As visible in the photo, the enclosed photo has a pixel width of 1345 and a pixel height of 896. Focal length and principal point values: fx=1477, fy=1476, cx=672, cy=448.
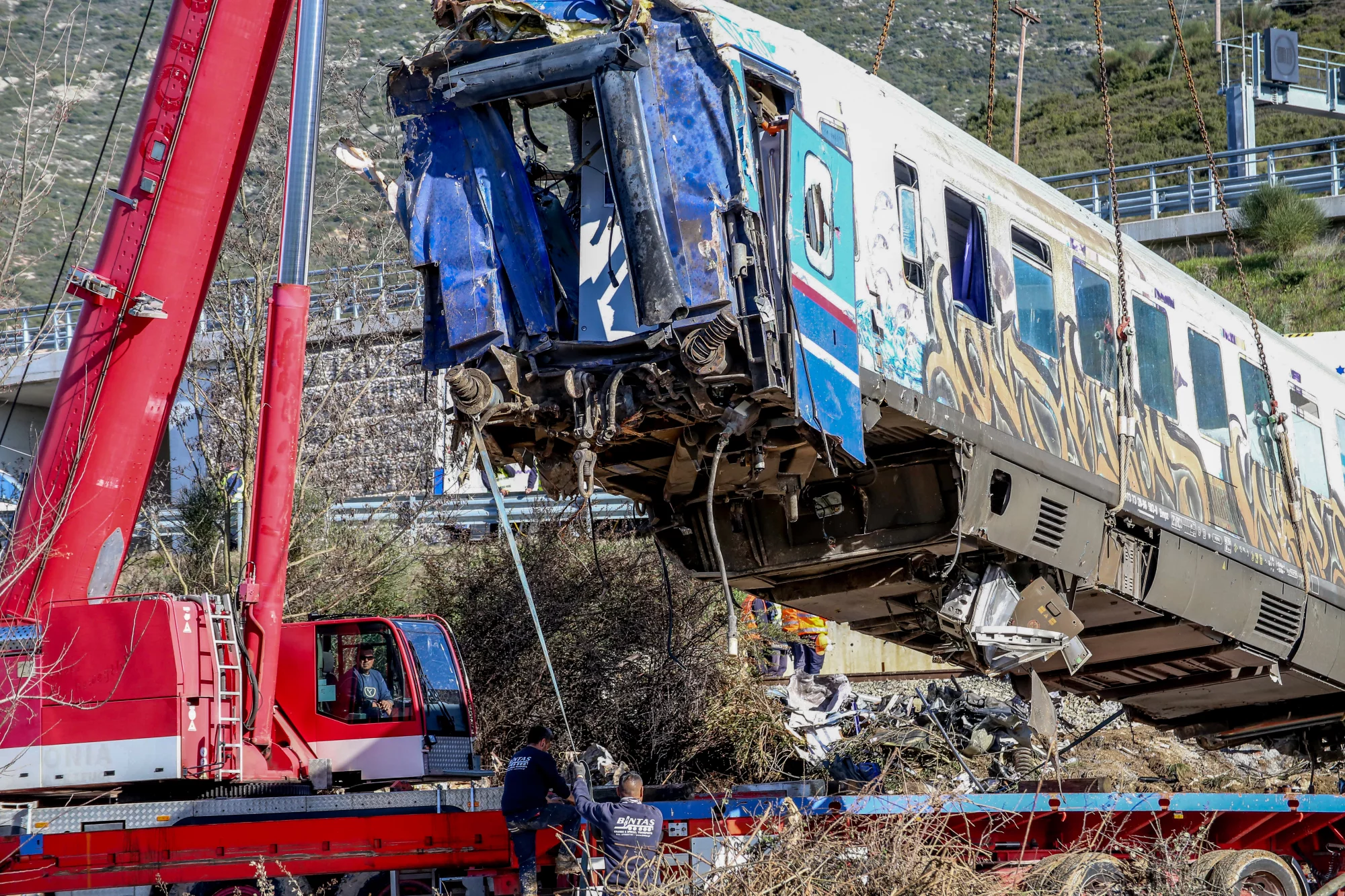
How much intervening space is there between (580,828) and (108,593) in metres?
3.67

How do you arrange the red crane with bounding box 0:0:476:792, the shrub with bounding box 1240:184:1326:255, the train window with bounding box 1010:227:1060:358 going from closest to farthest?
the train window with bounding box 1010:227:1060:358, the red crane with bounding box 0:0:476:792, the shrub with bounding box 1240:184:1326:255

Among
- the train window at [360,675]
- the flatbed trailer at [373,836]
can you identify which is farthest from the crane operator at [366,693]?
the flatbed trailer at [373,836]

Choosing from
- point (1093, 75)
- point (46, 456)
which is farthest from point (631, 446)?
point (1093, 75)

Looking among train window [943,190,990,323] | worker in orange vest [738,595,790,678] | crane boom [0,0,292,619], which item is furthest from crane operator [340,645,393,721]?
train window [943,190,990,323]

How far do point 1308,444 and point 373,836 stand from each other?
8.09 metres

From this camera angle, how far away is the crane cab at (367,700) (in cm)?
1240

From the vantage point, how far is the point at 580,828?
959cm

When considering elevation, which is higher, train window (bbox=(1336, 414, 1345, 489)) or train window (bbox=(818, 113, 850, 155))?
train window (bbox=(818, 113, 850, 155))

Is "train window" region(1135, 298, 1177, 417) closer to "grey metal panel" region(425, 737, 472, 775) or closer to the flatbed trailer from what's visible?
the flatbed trailer

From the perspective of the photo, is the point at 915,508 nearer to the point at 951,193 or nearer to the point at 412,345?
the point at 951,193

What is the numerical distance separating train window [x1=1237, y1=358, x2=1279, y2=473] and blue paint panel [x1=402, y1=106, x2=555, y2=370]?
6211 millimetres

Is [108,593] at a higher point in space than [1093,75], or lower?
lower

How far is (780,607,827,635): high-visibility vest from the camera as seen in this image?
17.3 metres

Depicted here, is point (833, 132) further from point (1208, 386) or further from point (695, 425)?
point (1208, 386)
